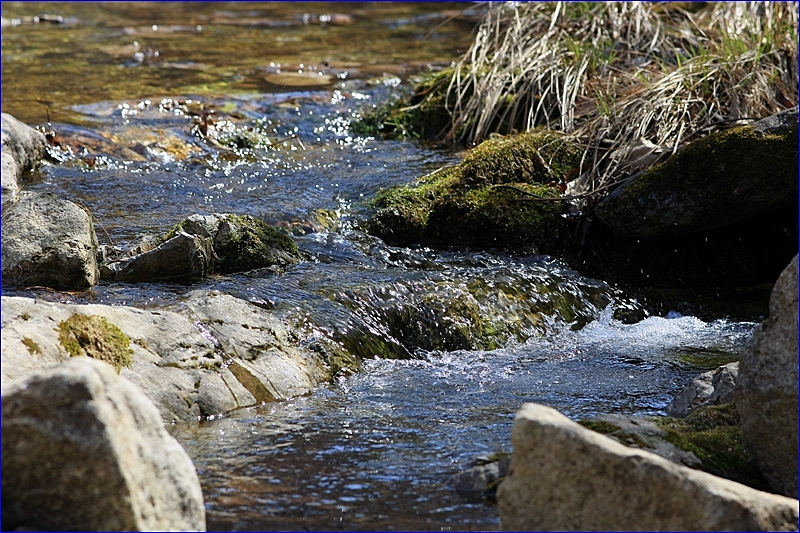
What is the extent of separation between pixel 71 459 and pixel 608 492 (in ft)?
4.61

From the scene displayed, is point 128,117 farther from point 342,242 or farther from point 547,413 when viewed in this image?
point 547,413

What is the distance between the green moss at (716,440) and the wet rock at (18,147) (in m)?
4.48

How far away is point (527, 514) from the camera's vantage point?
2.71 meters

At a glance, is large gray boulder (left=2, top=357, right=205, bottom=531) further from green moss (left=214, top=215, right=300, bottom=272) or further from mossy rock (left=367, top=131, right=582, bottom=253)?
mossy rock (left=367, top=131, right=582, bottom=253)

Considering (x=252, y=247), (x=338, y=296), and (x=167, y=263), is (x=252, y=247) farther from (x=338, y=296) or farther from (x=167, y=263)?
(x=338, y=296)

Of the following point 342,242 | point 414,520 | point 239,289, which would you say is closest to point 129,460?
point 414,520

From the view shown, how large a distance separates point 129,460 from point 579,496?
1201 millimetres

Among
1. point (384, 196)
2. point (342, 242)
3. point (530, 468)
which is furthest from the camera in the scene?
point (384, 196)

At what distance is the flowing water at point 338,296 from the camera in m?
3.38

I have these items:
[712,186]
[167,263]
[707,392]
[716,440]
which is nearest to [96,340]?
[167,263]

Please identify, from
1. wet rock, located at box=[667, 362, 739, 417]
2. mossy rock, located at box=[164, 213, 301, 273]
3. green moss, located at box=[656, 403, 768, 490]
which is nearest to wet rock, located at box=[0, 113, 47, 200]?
mossy rock, located at box=[164, 213, 301, 273]

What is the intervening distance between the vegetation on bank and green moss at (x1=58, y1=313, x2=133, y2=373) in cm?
352

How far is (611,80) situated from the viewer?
782 centimetres

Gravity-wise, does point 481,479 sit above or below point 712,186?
below
